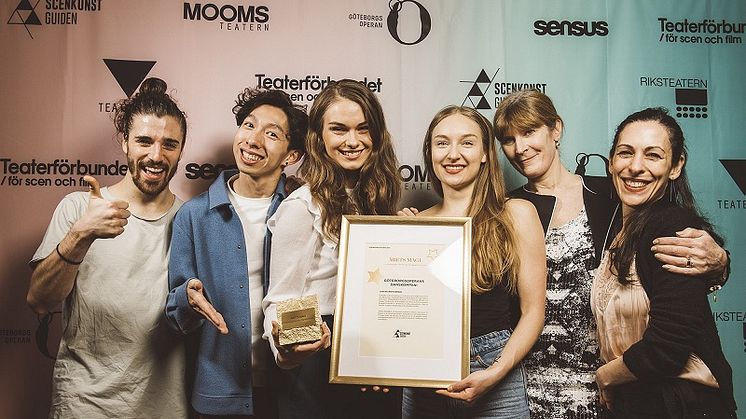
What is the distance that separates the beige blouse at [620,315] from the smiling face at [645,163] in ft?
0.98

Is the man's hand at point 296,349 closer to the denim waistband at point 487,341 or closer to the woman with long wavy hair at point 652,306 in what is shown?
the denim waistband at point 487,341

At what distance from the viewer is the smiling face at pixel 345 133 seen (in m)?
2.53

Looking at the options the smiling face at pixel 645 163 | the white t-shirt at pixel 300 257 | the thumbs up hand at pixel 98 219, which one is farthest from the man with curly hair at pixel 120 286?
the smiling face at pixel 645 163

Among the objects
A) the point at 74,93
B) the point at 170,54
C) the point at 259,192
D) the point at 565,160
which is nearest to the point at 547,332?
the point at 565,160

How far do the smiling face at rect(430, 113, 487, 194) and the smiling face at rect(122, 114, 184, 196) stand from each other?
3.80 ft

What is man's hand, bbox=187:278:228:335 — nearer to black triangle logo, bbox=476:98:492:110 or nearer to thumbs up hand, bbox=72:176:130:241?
thumbs up hand, bbox=72:176:130:241

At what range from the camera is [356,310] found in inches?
91.7

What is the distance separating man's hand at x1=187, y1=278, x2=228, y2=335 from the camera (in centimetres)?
230

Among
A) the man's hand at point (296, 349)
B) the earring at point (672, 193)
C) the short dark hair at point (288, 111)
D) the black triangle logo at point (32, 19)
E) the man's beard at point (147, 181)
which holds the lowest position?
the man's hand at point (296, 349)

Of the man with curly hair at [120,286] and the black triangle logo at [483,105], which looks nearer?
the man with curly hair at [120,286]

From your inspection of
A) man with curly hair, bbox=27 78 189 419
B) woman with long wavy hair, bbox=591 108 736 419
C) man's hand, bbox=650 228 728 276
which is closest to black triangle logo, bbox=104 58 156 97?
man with curly hair, bbox=27 78 189 419

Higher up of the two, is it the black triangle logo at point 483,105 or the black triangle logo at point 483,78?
the black triangle logo at point 483,78

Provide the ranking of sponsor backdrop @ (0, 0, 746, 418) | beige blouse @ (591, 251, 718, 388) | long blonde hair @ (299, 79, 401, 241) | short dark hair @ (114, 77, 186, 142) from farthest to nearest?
sponsor backdrop @ (0, 0, 746, 418)
short dark hair @ (114, 77, 186, 142)
long blonde hair @ (299, 79, 401, 241)
beige blouse @ (591, 251, 718, 388)

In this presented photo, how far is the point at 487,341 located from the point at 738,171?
5.09 ft
